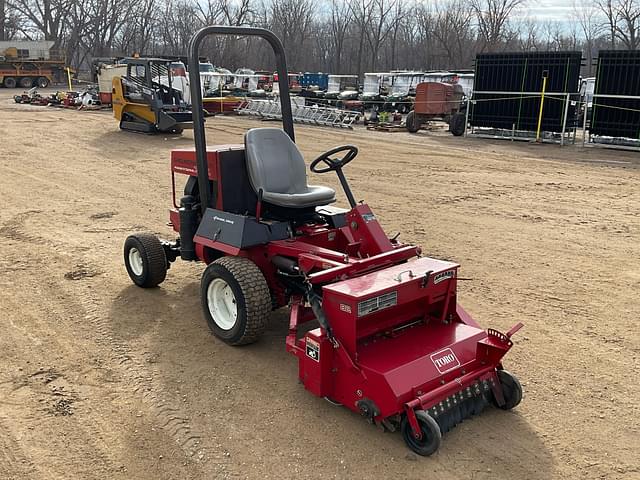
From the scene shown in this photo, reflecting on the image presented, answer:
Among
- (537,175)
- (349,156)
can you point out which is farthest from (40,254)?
(537,175)

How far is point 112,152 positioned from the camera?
13.4m

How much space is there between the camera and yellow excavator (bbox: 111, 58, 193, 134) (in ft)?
52.1

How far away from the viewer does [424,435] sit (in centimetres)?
300

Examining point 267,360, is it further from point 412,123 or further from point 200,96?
point 412,123

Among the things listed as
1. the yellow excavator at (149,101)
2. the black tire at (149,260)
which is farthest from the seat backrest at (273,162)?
the yellow excavator at (149,101)

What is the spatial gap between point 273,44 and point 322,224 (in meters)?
1.55

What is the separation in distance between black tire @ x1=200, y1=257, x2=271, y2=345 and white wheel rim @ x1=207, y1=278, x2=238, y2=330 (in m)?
0.07

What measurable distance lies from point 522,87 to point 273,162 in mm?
14304

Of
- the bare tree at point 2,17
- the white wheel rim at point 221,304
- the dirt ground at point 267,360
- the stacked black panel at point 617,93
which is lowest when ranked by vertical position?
the dirt ground at point 267,360

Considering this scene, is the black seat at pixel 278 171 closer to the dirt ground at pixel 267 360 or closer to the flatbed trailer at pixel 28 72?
the dirt ground at pixel 267 360

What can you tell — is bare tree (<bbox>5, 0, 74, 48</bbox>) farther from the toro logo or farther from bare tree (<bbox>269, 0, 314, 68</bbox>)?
the toro logo

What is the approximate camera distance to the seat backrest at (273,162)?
447 cm

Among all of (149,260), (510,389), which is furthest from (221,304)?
(510,389)

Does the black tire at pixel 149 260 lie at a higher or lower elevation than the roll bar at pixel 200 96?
lower
